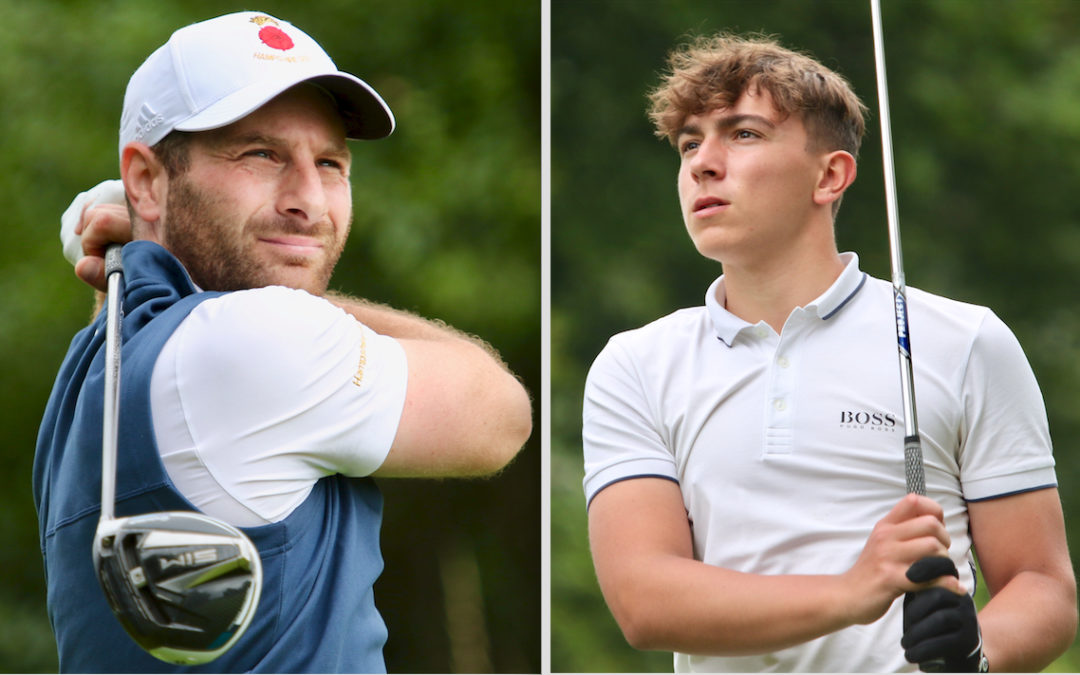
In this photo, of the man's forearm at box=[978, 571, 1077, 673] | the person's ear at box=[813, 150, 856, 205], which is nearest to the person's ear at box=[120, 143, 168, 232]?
the person's ear at box=[813, 150, 856, 205]

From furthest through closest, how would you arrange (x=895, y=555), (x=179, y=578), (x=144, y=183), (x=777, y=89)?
(x=777, y=89) < (x=144, y=183) < (x=895, y=555) < (x=179, y=578)

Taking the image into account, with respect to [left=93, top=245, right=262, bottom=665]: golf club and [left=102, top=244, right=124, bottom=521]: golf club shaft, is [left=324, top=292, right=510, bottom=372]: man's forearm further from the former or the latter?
[left=93, top=245, right=262, bottom=665]: golf club

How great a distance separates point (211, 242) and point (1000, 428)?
1.06 metres

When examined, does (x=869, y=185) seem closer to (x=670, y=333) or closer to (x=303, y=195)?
(x=670, y=333)

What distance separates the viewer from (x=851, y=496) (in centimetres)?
187

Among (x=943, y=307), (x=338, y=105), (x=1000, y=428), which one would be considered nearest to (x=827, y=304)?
(x=943, y=307)

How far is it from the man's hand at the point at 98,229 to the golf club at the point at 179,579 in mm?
469

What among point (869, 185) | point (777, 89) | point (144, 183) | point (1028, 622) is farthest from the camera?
point (869, 185)

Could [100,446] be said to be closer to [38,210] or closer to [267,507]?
[267,507]

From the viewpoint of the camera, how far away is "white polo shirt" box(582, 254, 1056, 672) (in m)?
1.86

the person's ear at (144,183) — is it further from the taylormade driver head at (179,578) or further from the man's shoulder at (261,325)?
the taylormade driver head at (179,578)

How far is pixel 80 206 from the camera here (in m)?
2.00

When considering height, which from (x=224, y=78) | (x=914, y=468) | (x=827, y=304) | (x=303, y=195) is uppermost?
(x=224, y=78)

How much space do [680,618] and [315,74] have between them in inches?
33.3
